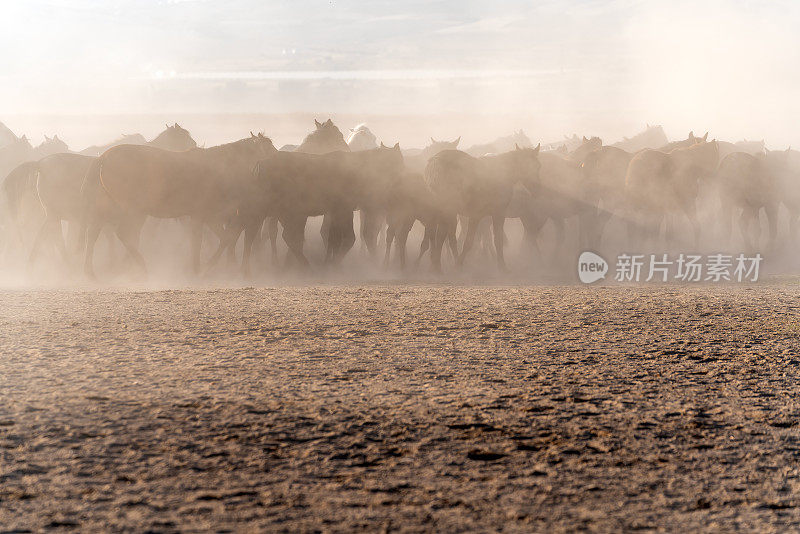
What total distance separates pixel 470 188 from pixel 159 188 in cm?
450

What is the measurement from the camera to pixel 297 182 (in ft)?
43.7

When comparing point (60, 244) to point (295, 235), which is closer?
point (60, 244)

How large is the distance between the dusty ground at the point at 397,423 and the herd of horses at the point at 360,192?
4603 mm

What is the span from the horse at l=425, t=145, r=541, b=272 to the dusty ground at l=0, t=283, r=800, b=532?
5.57 m

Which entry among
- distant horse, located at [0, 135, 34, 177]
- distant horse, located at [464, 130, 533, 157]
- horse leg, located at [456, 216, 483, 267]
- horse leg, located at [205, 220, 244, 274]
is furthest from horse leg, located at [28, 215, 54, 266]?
distant horse, located at [464, 130, 533, 157]

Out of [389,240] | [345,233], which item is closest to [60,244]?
[345,233]

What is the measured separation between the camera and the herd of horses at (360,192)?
41.3ft

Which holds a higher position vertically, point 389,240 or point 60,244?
point 389,240

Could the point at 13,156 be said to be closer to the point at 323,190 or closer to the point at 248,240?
the point at 248,240

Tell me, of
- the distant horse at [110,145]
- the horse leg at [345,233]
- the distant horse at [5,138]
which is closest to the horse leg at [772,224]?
the horse leg at [345,233]

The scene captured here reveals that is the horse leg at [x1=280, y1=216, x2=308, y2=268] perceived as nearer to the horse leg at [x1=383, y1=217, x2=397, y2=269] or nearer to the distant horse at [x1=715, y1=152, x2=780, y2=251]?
the horse leg at [x1=383, y1=217, x2=397, y2=269]

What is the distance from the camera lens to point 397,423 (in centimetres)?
479

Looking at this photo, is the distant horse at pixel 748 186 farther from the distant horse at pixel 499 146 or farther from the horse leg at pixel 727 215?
the distant horse at pixel 499 146

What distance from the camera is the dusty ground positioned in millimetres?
3764
